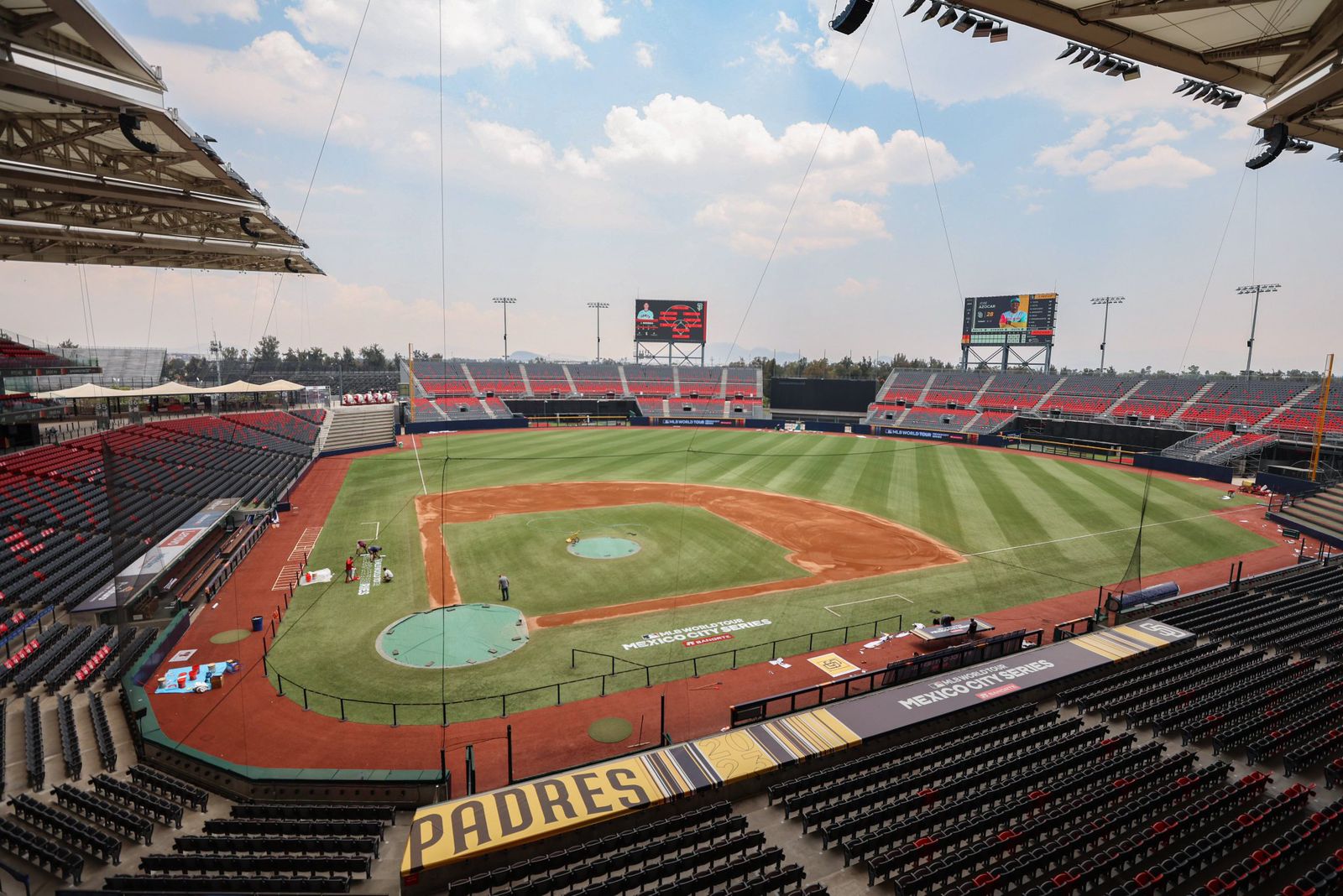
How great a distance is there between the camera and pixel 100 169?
11664 mm

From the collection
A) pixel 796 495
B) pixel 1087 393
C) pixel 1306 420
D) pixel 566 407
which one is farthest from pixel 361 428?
pixel 1306 420

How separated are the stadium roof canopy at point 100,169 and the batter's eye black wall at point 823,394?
60.2 m

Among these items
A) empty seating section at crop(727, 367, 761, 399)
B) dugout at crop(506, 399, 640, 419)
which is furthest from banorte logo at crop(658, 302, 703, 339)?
dugout at crop(506, 399, 640, 419)

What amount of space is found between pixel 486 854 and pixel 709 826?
3.17 metres

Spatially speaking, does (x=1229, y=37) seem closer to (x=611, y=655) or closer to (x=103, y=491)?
(x=611, y=655)

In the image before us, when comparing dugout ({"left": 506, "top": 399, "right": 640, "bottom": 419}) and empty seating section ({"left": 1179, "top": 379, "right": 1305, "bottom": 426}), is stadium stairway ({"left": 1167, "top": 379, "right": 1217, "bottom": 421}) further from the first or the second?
dugout ({"left": 506, "top": 399, "right": 640, "bottom": 419})

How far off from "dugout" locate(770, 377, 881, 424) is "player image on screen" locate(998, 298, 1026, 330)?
51.4 ft

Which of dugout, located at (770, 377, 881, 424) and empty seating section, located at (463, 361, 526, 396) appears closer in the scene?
empty seating section, located at (463, 361, 526, 396)

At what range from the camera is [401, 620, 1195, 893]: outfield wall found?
27.4 ft

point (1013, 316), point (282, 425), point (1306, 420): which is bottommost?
point (282, 425)

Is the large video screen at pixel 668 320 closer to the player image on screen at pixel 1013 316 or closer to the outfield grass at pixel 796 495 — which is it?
the outfield grass at pixel 796 495

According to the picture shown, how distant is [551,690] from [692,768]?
5.78 metres

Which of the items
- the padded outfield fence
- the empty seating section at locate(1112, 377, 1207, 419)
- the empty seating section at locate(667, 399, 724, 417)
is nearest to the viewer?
the padded outfield fence

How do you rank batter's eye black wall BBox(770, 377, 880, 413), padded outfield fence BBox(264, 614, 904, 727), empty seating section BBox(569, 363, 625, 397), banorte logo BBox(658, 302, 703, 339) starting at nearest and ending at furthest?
1. padded outfield fence BBox(264, 614, 904, 727)
2. batter's eye black wall BBox(770, 377, 880, 413)
3. empty seating section BBox(569, 363, 625, 397)
4. banorte logo BBox(658, 302, 703, 339)
